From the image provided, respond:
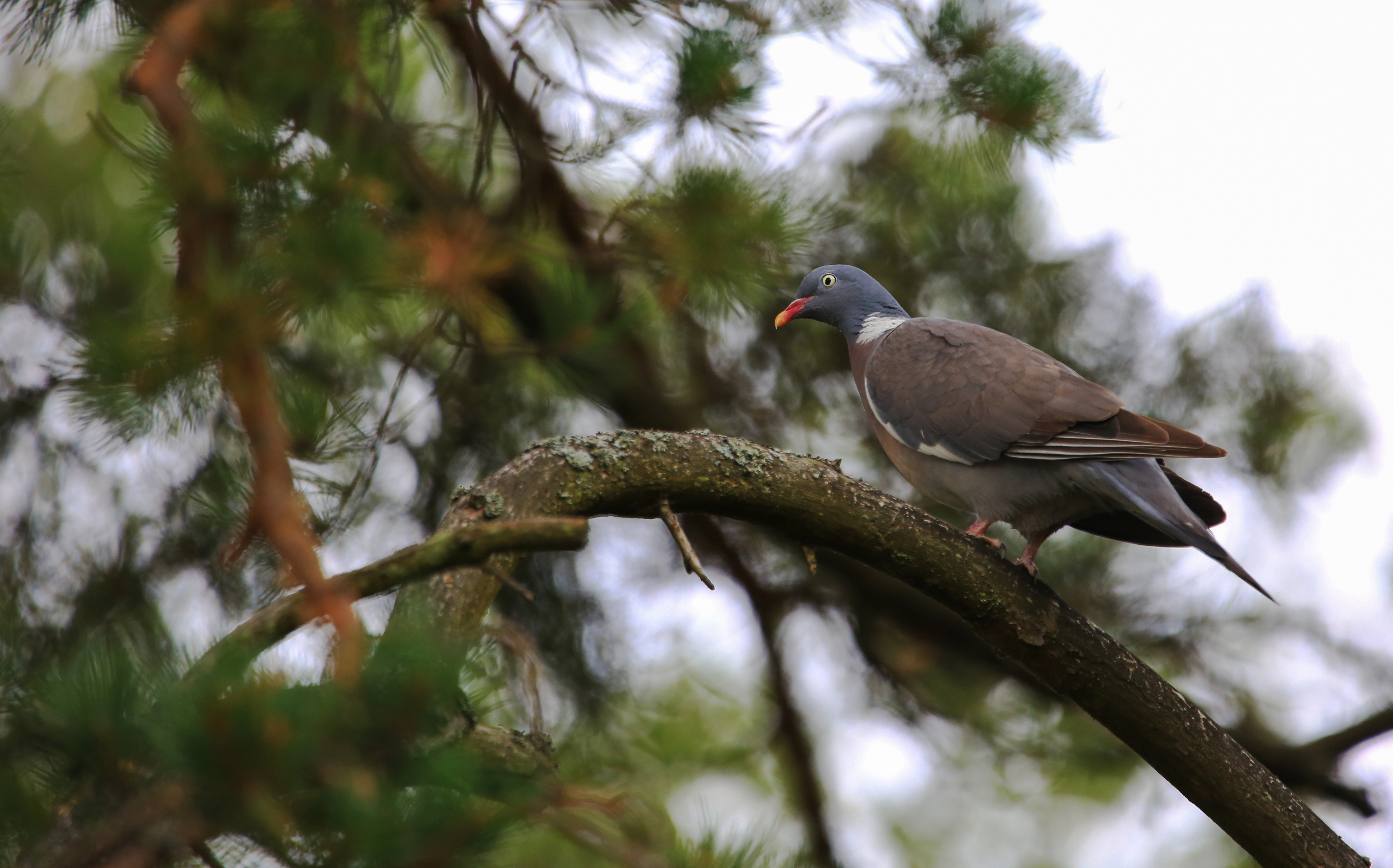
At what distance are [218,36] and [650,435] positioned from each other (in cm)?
161

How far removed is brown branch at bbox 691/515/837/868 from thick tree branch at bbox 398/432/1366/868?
1.62 metres

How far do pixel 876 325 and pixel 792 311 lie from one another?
0.33 metres

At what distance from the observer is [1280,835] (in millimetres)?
2369

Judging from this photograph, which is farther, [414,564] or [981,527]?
[981,527]

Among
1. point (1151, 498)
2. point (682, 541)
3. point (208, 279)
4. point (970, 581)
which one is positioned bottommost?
point (682, 541)

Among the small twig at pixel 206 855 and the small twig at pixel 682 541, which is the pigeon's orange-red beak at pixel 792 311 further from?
the small twig at pixel 206 855

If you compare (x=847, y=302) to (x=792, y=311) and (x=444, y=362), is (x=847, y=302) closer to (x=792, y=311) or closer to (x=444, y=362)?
(x=792, y=311)

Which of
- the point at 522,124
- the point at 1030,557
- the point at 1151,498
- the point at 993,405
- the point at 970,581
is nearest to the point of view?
the point at 970,581

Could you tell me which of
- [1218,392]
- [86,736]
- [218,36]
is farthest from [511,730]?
[1218,392]

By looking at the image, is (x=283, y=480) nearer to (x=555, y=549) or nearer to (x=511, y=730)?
(x=511, y=730)

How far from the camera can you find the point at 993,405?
3.14m

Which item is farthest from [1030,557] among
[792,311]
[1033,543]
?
[792,311]

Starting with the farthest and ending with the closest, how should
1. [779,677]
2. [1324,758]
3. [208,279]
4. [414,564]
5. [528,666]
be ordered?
[779,677], [1324,758], [208,279], [528,666], [414,564]

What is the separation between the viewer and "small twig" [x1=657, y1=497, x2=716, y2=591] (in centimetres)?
188
